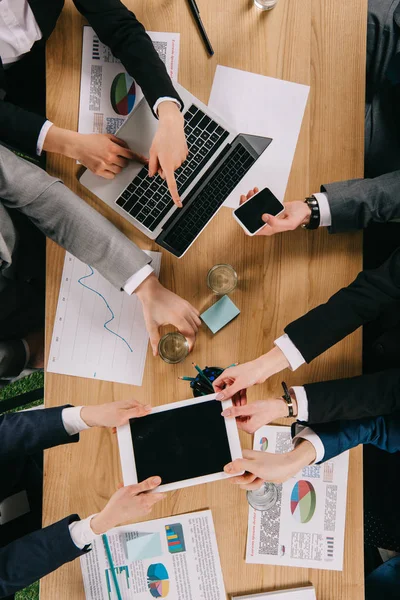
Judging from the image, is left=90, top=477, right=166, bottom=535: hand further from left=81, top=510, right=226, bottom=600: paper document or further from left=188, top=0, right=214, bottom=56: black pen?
left=188, top=0, right=214, bottom=56: black pen

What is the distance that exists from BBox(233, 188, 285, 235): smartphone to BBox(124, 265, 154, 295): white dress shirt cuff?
27cm

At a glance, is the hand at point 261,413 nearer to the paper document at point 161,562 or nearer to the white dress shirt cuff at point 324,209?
the paper document at point 161,562

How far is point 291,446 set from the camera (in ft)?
4.00

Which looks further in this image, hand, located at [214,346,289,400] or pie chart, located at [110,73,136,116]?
pie chart, located at [110,73,136,116]

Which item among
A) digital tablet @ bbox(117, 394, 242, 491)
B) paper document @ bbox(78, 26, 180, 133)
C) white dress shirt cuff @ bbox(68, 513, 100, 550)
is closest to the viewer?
digital tablet @ bbox(117, 394, 242, 491)

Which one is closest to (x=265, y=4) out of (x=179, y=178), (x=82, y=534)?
(x=179, y=178)

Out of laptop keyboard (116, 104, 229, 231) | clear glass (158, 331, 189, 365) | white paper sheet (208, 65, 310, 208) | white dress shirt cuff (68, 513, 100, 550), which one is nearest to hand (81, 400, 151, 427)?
clear glass (158, 331, 189, 365)

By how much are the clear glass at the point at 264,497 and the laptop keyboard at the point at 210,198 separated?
0.67m

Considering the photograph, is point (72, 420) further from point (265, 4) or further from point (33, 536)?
point (265, 4)

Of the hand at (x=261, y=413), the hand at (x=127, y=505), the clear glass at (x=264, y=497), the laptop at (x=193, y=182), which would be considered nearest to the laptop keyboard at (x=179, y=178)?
the laptop at (x=193, y=182)

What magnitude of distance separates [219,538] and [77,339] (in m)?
0.66

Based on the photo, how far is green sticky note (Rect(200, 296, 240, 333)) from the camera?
1.21 metres

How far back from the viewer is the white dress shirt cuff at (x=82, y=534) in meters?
1.14

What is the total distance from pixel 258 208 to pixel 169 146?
0.28m
